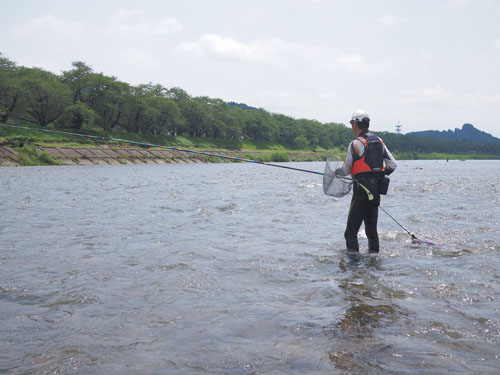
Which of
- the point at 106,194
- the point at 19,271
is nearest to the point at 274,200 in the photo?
the point at 106,194

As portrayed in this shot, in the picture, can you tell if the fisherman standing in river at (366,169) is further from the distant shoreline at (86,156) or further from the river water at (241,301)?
the distant shoreline at (86,156)

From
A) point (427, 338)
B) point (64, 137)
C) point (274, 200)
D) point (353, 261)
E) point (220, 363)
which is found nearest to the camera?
Answer: point (220, 363)

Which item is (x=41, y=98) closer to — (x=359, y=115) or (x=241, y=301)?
(x=359, y=115)

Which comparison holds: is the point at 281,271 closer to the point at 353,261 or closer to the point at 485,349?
the point at 353,261

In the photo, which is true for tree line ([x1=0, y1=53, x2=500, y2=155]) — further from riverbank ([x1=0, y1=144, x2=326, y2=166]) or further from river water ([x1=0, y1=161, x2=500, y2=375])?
river water ([x1=0, y1=161, x2=500, y2=375])

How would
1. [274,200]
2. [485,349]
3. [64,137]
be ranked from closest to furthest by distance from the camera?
[485,349]
[274,200]
[64,137]

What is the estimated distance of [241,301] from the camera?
5.56 metres

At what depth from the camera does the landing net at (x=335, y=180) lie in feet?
28.1

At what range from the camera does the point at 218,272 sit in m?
7.10

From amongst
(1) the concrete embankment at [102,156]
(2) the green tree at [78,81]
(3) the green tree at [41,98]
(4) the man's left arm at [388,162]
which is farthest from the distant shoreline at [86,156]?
(4) the man's left arm at [388,162]

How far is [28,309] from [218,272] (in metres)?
2.99

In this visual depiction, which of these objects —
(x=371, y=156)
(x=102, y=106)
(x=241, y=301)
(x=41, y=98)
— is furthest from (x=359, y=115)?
(x=102, y=106)

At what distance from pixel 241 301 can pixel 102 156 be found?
61.1 m

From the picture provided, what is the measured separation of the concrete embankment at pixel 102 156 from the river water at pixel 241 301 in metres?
46.1
